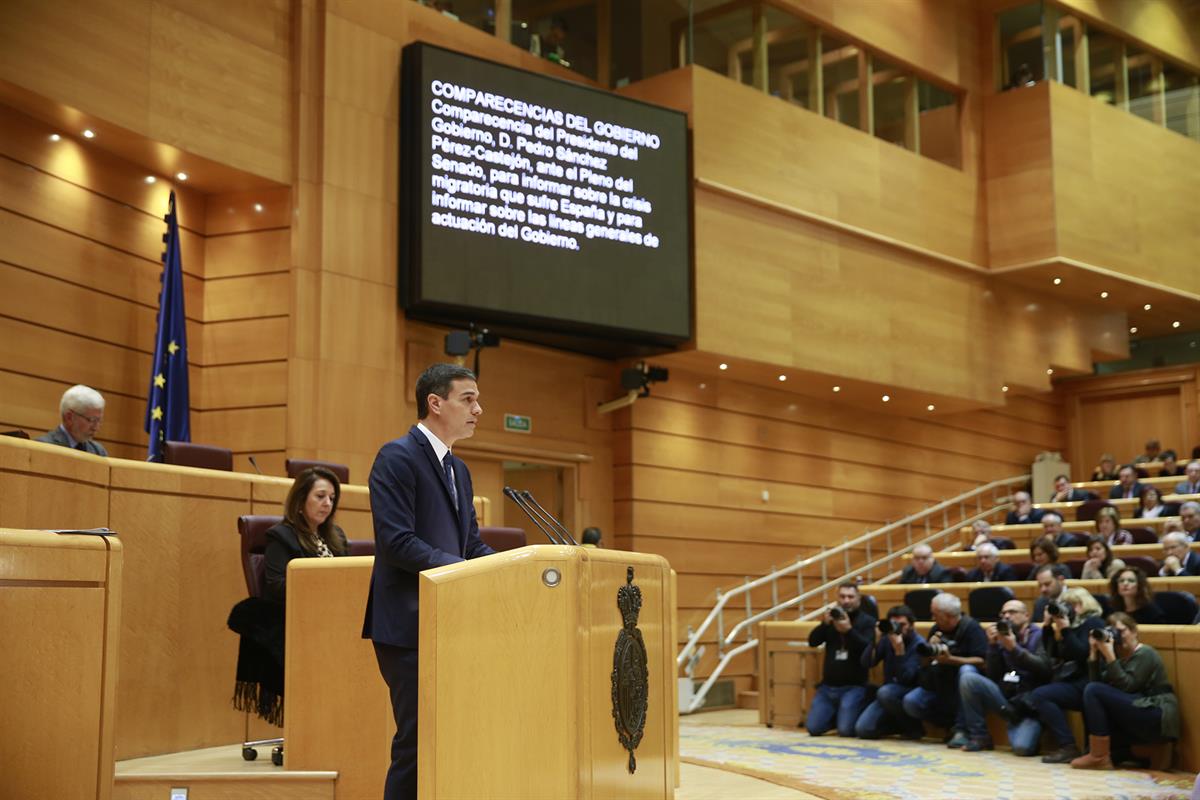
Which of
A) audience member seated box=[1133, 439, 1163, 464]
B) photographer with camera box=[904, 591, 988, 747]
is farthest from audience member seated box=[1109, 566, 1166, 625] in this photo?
audience member seated box=[1133, 439, 1163, 464]

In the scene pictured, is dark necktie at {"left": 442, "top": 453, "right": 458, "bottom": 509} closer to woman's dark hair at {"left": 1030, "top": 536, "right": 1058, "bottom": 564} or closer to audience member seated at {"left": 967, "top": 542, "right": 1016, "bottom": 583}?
woman's dark hair at {"left": 1030, "top": 536, "right": 1058, "bottom": 564}

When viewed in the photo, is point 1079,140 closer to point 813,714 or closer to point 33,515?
point 813,714

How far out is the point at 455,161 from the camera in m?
8.69

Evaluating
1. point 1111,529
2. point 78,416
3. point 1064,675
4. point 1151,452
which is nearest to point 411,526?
point 78,416

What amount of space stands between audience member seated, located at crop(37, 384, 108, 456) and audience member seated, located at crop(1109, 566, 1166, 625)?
5567 mm

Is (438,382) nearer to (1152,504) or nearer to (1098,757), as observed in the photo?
(1098,757)

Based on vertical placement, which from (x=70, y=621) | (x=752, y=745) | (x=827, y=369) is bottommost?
(x=752, y=745)

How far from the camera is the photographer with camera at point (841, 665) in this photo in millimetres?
8382

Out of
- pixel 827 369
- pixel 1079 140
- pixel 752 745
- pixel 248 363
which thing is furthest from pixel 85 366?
pixel 1079 140

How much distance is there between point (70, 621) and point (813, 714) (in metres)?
6.05

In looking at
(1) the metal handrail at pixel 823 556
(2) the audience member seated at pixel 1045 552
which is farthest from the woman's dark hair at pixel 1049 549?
(1) the metal handrail at pixel 823 556

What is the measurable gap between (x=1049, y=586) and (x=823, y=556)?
4309 millimetres

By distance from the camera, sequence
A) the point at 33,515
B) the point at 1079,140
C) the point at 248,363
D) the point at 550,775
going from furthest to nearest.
→ the point at 1079,140
the point at 248,363
the point at 33,515
the point at 550,775

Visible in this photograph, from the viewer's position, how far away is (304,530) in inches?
186
